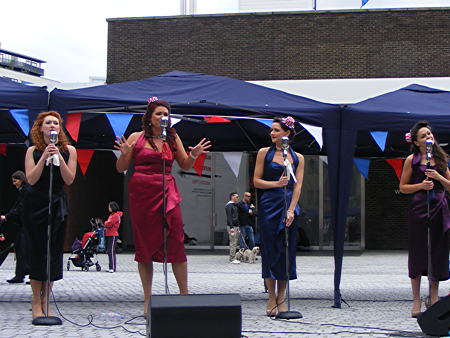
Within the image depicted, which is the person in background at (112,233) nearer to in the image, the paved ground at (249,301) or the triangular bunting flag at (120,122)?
the paved ground at (249,301)

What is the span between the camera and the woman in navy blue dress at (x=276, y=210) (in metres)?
7.23

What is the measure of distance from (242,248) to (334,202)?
10759mm

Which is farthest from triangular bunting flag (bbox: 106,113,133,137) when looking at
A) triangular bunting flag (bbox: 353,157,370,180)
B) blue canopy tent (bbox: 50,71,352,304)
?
triangular bunting flag (bbox: 353,157,370,180)

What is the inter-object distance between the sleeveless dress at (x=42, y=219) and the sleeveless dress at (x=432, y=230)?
3522 millimetres

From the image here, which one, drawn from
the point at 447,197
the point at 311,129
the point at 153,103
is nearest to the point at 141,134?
the point at 153,103

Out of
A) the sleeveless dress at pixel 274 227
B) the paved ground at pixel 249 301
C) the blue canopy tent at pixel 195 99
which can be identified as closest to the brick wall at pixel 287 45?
the paved ground at pixel 249 301

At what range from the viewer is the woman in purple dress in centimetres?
731

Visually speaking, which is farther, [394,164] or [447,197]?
[394,164]

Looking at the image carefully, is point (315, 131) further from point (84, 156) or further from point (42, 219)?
point (84, 156)

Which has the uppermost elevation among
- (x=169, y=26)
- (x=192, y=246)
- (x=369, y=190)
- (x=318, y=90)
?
(x=169, y=26)

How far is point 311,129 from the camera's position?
7.97m

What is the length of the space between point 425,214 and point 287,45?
1759 cm

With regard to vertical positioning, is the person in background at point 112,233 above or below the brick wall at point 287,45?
below

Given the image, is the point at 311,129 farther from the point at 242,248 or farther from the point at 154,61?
the point at 154,61
